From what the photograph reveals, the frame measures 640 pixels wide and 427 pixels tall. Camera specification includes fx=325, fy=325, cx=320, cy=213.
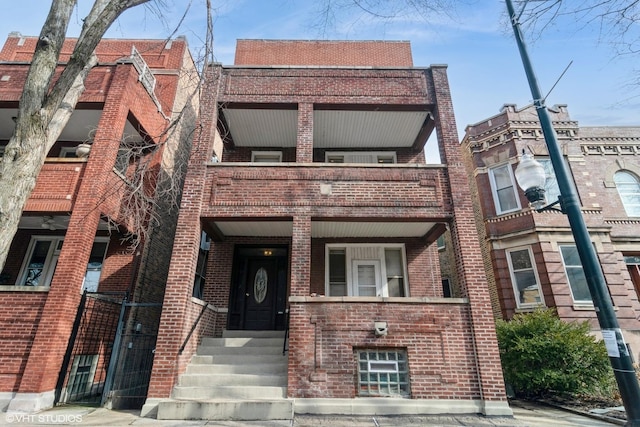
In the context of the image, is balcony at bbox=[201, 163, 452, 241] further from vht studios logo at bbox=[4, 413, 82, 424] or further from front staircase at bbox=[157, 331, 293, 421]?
vht studios logo at bbox=[4, 413, 82, 424]

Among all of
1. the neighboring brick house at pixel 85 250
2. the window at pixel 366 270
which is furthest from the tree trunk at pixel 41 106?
the window at pixel 366 270

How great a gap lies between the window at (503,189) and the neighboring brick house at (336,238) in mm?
4144

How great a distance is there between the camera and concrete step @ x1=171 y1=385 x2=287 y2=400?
5891mm

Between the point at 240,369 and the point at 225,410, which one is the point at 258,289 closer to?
the point at 240,369

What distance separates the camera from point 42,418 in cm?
535

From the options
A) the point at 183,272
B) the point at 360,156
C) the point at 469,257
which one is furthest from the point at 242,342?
the point at 360,156

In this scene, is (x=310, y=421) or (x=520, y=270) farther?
(x=520, y=270)

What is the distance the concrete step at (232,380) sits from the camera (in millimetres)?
6164

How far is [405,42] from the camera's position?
1108cm

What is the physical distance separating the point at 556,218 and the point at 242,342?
10.8 metres

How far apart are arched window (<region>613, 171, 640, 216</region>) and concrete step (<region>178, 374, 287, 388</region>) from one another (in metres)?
14.2

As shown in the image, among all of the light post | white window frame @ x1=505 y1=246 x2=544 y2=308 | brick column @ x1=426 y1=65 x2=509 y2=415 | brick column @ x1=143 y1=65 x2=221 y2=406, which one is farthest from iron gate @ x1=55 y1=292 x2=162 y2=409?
white window frame @ x1=505 y1=246 x2=544 y2=308

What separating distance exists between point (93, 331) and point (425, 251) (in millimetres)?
8678

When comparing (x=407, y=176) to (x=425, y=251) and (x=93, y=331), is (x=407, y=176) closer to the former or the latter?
(x=425, y=251)
